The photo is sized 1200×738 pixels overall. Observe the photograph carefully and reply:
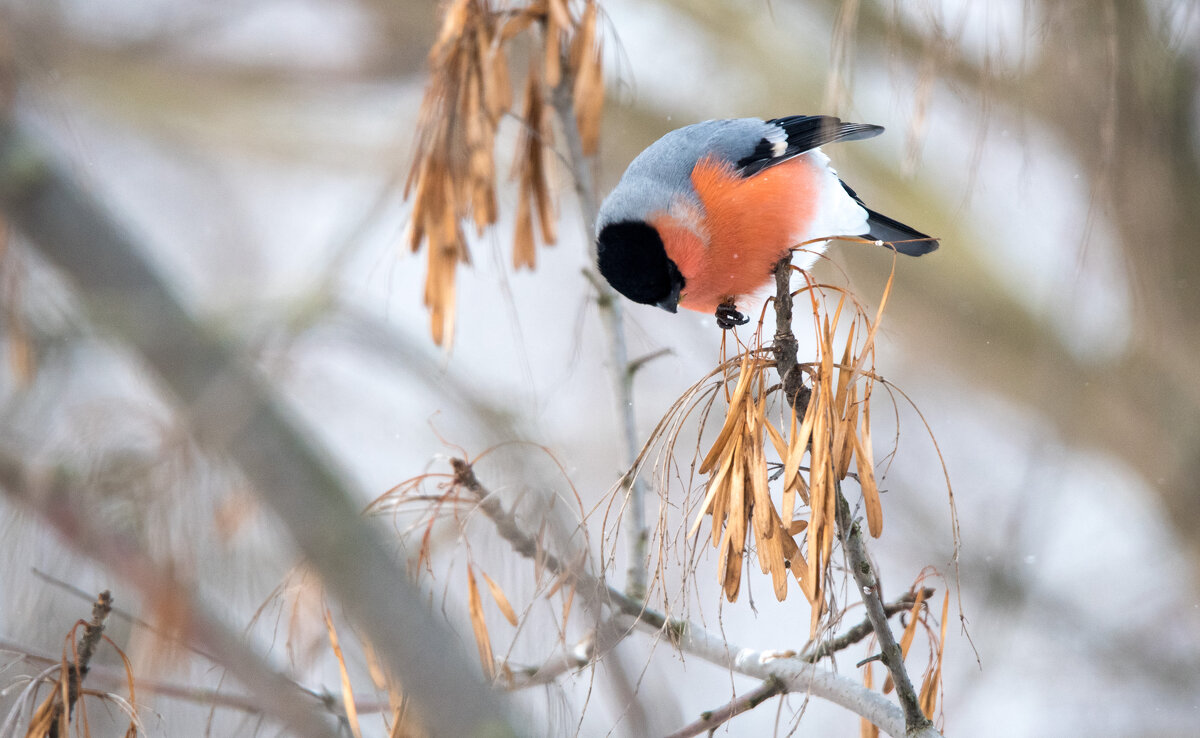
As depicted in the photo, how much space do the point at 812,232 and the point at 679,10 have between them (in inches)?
55.4

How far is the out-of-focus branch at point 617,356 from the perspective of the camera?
817 mm

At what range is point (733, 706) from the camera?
622 millimetres

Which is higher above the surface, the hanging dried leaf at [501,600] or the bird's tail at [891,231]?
the bird's tail at [891,231]

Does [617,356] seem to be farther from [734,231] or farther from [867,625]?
[867,625]

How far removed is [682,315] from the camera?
5.91 ft

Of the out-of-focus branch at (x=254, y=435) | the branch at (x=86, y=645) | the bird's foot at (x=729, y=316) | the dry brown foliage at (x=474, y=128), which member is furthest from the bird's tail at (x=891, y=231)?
the branch at (x=86, y=645)

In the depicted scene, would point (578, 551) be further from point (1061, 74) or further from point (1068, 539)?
point (1068, 539)

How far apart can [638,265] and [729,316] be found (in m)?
0.11

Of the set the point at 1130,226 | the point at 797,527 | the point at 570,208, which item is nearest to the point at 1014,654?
the point at 1130,226

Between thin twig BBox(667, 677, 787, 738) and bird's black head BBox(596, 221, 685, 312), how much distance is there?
288 mm

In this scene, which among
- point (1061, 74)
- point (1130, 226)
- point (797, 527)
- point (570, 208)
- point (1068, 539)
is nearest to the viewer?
point (797, 527)

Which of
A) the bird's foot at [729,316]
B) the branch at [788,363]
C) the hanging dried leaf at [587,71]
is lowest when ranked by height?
the branch at [788,363]

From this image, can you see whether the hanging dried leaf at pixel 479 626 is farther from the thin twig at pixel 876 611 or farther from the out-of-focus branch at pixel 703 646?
the thin twig at pixel 876 611

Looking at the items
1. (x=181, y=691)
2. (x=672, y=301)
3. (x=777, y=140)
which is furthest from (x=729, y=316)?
(x=181, y=691)
